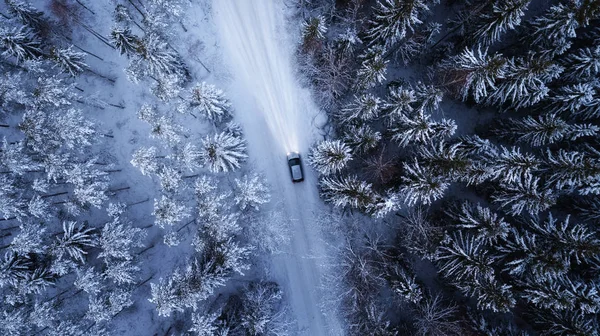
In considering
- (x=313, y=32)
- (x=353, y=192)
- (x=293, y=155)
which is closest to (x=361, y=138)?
(x=353, y=192)


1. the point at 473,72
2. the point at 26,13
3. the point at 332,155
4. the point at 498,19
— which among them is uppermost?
the point at 26,13

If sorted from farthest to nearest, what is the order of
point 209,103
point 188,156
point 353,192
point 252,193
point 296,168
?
point 296,168
point 188,156
point 252,193
point 209,103
point 353,192

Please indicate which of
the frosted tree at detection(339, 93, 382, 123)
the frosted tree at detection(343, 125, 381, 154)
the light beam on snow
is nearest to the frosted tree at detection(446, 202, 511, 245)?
the frosted tree at detection(343, 125, 381, 154)

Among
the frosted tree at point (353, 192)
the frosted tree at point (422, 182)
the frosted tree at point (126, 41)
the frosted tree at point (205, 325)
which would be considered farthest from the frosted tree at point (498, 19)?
the frosted tree at point (205, 325)

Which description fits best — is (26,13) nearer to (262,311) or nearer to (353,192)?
(353,192)

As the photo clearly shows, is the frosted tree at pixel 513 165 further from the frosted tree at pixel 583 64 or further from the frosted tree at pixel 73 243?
the frosted tree at pixel 73 243

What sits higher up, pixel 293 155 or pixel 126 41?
pixel 126 41
